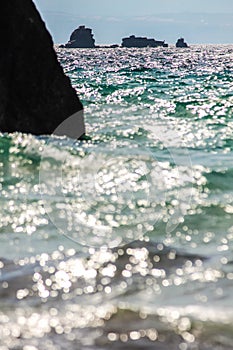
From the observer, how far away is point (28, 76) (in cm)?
1502

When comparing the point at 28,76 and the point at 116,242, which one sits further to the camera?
the point at 28,76

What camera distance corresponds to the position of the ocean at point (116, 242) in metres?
5.58

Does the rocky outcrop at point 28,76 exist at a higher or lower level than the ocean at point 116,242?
higher

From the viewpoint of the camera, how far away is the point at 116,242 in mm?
8180

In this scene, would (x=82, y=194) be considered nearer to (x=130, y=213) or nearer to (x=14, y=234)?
(x=130, y=213)

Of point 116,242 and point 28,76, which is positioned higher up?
point 28,76

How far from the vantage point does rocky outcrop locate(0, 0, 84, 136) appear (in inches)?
581

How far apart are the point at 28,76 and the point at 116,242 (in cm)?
810

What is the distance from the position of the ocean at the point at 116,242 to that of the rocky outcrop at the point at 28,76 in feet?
1.85

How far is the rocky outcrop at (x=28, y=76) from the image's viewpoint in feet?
48.4

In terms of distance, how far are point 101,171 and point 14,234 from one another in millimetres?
4420

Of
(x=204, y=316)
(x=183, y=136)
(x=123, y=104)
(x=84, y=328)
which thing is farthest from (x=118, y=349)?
(x=123, y=104)

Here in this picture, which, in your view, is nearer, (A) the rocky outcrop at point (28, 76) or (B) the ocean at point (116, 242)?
(B) the ocean at point (116, 242)

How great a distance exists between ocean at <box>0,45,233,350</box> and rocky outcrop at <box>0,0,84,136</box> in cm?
56
